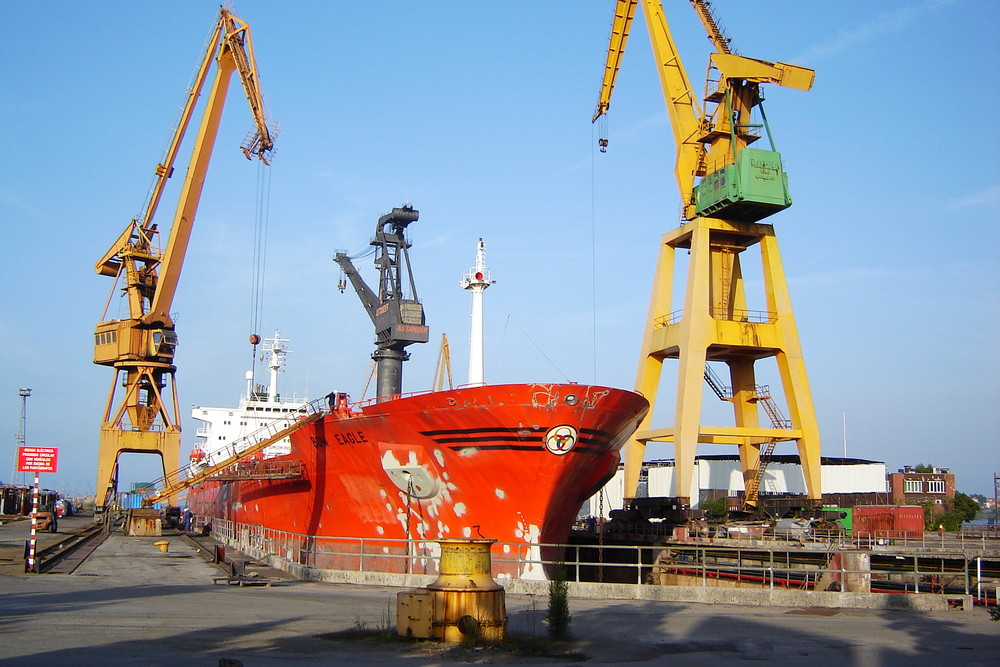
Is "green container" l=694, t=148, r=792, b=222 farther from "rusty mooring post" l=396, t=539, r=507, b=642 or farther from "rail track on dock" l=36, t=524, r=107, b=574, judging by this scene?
"rail track on dock" l=36, t=524, r=107, b=574

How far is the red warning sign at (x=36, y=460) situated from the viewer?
1944cm

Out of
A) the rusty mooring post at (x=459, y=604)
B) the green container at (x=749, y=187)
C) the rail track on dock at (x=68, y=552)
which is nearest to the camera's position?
the rusty mooring post at (x=459, y=604)

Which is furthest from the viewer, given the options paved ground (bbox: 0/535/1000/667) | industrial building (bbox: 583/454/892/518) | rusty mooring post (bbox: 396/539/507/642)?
industrial building (bbox: 583/454/892/518)

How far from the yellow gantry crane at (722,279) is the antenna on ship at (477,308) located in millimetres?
5923

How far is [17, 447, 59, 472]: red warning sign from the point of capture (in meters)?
19.4

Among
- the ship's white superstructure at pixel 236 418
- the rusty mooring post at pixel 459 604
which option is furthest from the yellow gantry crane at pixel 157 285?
the rusty mooring post at pixel 459 604

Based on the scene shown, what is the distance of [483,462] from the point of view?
1883 centimetres

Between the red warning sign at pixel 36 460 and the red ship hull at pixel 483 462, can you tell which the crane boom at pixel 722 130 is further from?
the red warning sign at pixel 36 460

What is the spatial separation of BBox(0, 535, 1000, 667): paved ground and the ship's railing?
1.37 m

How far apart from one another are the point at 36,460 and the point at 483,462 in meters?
9.86

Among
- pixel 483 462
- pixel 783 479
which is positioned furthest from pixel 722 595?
pixel 783 479

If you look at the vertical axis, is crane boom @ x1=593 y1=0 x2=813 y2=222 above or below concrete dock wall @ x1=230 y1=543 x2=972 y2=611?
above

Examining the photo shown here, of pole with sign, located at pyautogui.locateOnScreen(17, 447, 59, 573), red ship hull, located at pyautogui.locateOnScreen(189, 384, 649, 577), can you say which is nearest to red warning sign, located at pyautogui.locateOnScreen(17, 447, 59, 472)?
pole with sign, located at pyautogui.locateOnScreen(17, 447, 59, 573)

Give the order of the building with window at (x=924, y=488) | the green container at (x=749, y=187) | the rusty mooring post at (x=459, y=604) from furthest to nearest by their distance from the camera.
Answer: the building with window at (x=924, y=488) < the green container at (x=749, y=187) < the rusty mooring post at (x=459, y=604)
